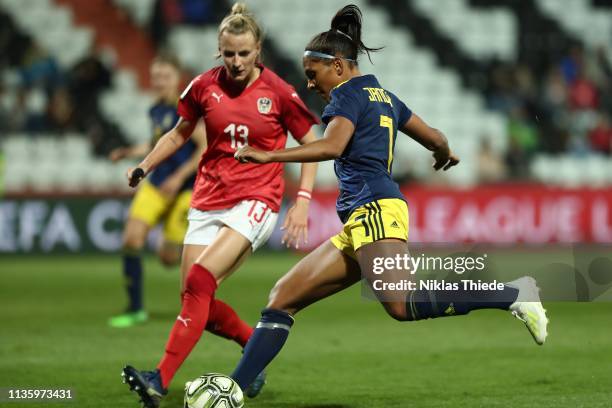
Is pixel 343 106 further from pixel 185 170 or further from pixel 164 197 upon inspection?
→ pixel 164 197

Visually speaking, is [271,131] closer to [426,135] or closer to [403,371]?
[426,135]

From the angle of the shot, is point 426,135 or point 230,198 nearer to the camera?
point 426,135

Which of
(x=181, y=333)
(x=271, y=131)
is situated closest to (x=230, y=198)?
(x=271, y=131)

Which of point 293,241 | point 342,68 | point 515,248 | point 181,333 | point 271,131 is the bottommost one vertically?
point 515,248

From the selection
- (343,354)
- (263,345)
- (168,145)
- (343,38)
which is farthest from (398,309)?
(343,354)

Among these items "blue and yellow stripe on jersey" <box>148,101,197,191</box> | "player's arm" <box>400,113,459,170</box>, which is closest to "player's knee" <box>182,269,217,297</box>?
"player's arm" <box>400,113,459,170</box>

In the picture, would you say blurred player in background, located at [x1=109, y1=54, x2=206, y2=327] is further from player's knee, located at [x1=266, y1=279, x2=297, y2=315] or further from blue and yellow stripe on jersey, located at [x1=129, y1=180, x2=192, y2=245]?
player's knee, located at [x1=266, y1=279, x2=297, y2=315]

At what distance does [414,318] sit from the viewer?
5.42 meters

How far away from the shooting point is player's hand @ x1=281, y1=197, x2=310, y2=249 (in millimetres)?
6008

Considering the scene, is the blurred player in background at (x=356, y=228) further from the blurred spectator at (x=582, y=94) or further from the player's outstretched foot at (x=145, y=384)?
the blurred spectator at (x=582, y=94)

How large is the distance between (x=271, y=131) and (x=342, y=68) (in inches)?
38.7

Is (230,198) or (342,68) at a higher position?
(342,68)

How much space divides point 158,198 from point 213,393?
15.4ft

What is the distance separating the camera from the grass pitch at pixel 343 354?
20.4ft
